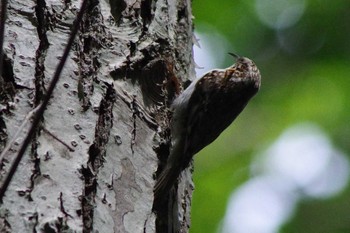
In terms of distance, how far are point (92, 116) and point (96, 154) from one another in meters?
0.12

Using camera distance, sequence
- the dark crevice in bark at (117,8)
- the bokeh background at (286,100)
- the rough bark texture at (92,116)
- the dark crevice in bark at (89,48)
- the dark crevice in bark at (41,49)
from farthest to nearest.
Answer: the bokeh background at (286,100) < the dark crevice in bark at (117,8) < the dark crevice in bark at (89,48) < the dark crevice in bark at (41,49) < the rough bark texture at (92,116)

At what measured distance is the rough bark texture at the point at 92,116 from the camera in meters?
1.94

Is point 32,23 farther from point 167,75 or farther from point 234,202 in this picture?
point 234,202

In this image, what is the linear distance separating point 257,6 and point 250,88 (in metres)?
2.21

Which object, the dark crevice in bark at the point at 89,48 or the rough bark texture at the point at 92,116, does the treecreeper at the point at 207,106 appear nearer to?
the rough bark texture at the point at 92,116

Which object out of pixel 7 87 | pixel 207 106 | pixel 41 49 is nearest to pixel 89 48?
pixel 41 49

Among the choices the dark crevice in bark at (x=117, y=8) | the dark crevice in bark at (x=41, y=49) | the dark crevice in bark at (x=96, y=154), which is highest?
the dark crevice in bark at (x=117, y=8)

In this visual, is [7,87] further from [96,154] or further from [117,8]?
[117,8]

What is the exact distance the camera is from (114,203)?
6.93 feet

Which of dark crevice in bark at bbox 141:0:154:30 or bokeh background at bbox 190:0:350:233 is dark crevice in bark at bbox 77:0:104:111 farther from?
bokeh background at bbox 190:0:350:233

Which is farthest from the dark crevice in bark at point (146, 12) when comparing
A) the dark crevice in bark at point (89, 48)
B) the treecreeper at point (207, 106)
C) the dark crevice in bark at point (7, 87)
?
the dark crevice in bark at point (7, 87)

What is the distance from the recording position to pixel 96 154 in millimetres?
2152

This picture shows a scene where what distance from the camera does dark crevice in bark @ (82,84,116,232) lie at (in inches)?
78.0

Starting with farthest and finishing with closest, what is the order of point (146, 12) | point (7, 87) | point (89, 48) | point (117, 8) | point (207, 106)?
point (207, 106) → point (146, 12) → point (117, 8) → point (89, 48) → point (7, 87)
